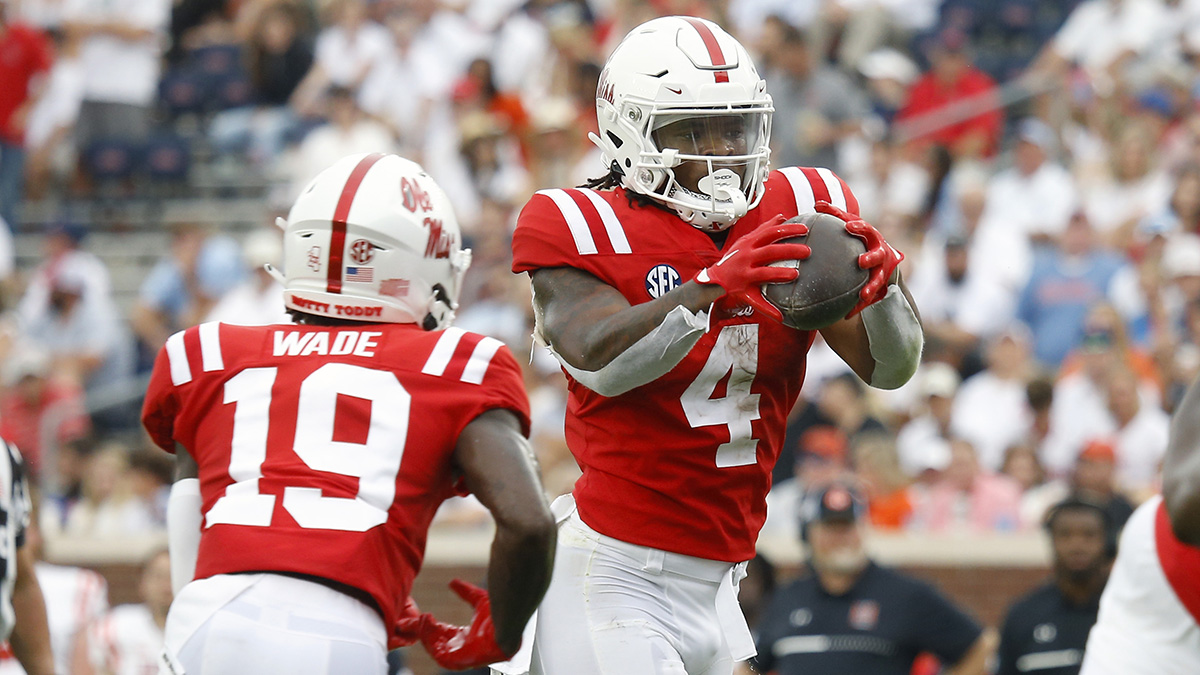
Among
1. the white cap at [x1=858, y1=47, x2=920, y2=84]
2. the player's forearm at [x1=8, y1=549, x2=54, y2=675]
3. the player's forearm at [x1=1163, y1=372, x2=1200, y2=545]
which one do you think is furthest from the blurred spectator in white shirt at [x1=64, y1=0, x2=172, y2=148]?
the player's forearm at [x1=1163, y1=372, x2=1200, y2=545]

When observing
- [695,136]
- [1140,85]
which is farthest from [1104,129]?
[695,136]

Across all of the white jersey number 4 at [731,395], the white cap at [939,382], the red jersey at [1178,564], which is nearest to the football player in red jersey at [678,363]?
the white jersey number 4 at [731,395]

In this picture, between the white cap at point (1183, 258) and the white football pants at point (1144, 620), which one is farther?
the white cap at point (1183, 258)

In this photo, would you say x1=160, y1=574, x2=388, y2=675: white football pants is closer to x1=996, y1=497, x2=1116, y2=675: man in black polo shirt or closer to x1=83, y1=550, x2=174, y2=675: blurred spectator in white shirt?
x1=996, y1=497, x2=1116, y2=675: man in black polo shirt

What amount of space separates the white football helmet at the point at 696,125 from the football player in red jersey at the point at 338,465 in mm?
526

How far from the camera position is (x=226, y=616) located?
3.31m

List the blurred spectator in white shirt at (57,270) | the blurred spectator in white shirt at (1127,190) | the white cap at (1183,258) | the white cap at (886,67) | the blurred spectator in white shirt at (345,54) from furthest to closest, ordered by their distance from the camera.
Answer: the blurred spectator in white shirt at (345,54) < the white cap at (886,67) < the blurred spectator in white shirt at (57,270) < the blurred spectator in white shirt at (1127,190) < the white cap at (1183,258)

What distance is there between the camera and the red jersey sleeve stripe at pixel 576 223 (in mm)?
3602

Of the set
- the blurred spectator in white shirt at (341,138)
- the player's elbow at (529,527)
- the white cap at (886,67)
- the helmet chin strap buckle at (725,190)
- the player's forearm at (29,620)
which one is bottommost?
the blurred spectator in white shirt at (341,138)

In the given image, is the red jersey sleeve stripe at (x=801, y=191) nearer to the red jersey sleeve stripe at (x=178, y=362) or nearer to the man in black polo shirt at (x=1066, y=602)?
the red jersey sleeve stripe at (x=178, y=362)

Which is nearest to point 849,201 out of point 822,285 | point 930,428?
point 822,285

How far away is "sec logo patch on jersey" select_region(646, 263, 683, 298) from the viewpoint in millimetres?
3619

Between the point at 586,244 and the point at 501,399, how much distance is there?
41 centimetres

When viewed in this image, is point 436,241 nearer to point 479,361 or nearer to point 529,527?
point 479,361
